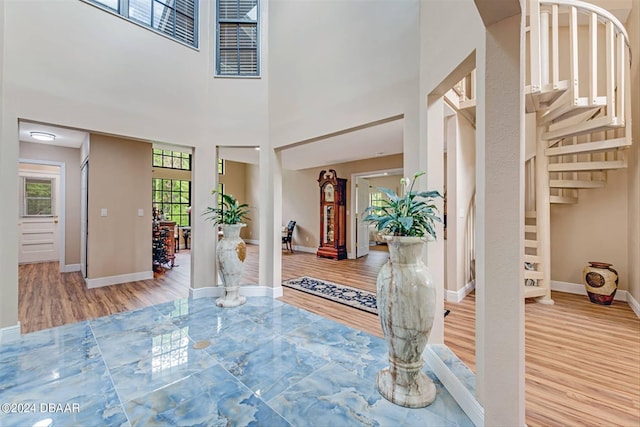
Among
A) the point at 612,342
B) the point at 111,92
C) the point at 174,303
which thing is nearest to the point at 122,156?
the point at 111,92

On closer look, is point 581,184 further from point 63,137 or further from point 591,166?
point 63,137

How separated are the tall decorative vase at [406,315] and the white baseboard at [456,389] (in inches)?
Result: 6.1

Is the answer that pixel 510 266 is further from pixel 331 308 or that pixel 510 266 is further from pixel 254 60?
pixel 254 60

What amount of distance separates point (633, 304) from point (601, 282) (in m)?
0.35

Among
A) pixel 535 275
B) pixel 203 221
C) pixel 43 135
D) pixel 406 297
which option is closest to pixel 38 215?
pixel 43 135

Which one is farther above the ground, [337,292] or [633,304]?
[633,304]

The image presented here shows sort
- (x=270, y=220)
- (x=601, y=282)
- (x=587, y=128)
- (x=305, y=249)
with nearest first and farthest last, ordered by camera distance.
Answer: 1. (x=587, y=128)
2. (x=601, y=282)
3. (x=270, y=220)
4. (x=305, y=249)

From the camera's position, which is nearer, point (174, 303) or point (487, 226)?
point (487, 226)

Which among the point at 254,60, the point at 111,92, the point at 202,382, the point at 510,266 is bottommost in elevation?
the point at 202,382

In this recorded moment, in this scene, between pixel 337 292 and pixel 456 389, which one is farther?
pixel 337 292

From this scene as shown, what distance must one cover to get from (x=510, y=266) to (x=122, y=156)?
551 centimetres

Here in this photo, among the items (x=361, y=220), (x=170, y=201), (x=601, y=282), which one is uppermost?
(x=170, y=201)

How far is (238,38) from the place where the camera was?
3.95 m

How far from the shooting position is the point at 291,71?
3.61 metres
